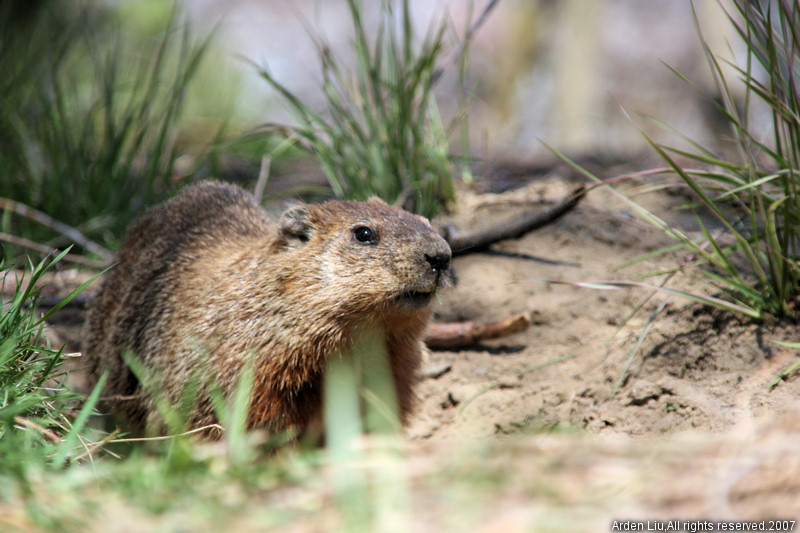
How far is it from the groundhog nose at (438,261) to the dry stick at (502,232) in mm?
1012

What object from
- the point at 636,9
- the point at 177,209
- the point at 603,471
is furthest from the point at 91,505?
the point at 636,9

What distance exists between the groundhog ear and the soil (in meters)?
1.17

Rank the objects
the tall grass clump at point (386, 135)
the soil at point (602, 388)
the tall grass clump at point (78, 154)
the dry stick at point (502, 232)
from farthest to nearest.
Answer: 1. the tall grass clump at point (78, 154)
2. the tall grass clump at point (386, 135)
3. the dry stick at point (502, 232)
4. the soil at point (602, 388)

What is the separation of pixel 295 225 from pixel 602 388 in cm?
185

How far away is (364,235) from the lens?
3.51 metres

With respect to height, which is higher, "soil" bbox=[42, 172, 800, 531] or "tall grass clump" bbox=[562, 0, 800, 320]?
"tall grass clump" bbox=[562, 0, 800, 320]

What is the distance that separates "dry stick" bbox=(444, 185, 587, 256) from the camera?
4257mm

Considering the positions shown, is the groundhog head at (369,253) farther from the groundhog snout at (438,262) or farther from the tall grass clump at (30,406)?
the tall grass clump at (30,406)

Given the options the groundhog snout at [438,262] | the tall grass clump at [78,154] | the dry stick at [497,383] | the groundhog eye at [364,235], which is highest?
the tall grass clump at [78,154]

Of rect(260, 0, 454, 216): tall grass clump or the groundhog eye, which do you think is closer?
the groundhog eye

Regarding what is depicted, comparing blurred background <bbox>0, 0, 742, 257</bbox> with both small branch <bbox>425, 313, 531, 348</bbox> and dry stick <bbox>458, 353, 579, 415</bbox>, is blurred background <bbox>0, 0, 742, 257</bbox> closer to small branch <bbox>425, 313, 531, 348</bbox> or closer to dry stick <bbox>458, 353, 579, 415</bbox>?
small branch <bbox>425, 313, 531, 348</bbox>

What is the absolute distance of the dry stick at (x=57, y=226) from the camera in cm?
499

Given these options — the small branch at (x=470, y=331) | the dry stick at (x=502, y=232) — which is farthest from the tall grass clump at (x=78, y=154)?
the small branch at (x=470, y=331)

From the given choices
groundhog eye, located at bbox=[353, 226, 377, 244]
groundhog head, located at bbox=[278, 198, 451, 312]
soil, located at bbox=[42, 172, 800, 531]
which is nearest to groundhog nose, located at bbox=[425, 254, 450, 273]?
groundhog head, located at bbox=[278, 198, 451, 312]
